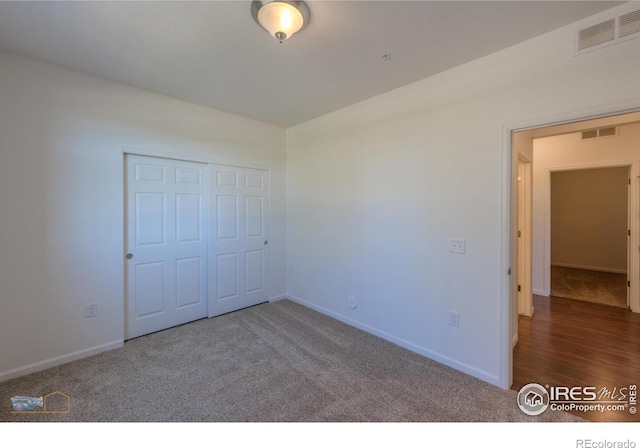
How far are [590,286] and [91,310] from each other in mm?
7618

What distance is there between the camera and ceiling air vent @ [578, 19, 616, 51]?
1.71 m

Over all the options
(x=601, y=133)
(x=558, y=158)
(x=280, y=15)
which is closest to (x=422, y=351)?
(x=280, y=15)

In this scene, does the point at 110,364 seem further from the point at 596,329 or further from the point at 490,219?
the point at 596,329

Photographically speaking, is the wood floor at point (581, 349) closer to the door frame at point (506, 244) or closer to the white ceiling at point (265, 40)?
the door frame at point (506, 244)

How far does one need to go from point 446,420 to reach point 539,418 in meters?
0.63

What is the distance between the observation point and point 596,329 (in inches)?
125

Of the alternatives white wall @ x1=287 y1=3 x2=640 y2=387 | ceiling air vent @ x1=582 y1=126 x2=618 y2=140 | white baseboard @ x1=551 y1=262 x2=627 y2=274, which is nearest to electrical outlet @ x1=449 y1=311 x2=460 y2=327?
white wall @ x1=287 y1=3 x2=640 y2=387

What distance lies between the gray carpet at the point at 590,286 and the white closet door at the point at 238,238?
16.1ft

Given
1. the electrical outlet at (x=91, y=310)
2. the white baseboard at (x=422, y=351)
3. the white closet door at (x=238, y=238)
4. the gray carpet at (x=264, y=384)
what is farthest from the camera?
the white closet door at (x=238, y=238)

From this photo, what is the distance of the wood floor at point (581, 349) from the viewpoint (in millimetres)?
2240

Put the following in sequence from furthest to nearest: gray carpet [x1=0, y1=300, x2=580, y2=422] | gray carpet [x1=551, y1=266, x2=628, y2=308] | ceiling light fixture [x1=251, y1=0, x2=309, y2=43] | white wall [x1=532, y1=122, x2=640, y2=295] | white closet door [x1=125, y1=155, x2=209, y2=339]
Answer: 1. gray carpet [x1=551, y1=266, x2=628, y2=308]
2. white wall [x1=532, y1=122, x2=640, y2=295]
3. white closet door [x1=125, y1=155, x2=209, y2=339]
4. gray carpet [x1=0, y1=300, x2=580, y2=422]
5. ceiling light fixture [x1=251, y1=0, x2=309, y2=43]

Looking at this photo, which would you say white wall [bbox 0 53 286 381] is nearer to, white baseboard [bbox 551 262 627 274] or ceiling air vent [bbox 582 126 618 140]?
ceiling air vent [bbox 582 126 618 140]

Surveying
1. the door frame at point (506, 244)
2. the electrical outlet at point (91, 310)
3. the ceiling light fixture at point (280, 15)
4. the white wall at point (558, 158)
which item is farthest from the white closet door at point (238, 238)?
the white wall at point (558, 158)

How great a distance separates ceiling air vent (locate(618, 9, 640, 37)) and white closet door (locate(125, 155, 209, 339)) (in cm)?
381
